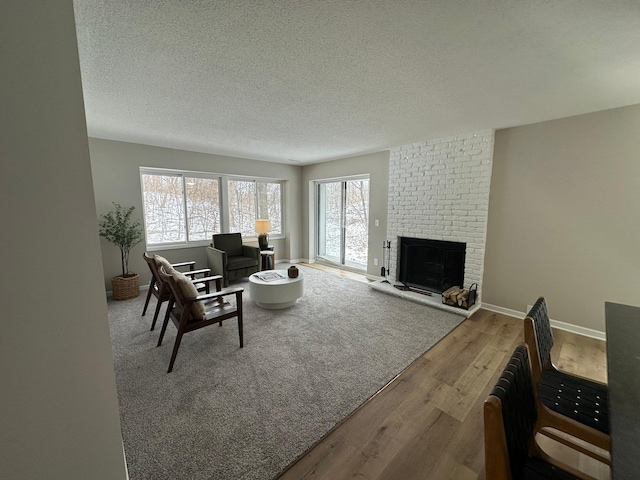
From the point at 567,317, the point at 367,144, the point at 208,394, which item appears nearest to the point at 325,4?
→ the point at 208,394

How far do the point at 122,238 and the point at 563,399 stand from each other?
5.02m

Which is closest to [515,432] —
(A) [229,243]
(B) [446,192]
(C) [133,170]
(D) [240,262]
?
(B) [446,192]

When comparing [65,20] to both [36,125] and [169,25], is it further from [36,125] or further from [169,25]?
[169,25]

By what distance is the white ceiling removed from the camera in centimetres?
132

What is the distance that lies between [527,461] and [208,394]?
6.39 feet

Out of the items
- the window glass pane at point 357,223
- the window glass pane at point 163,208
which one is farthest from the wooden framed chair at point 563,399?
the window glass pane at point 163,208

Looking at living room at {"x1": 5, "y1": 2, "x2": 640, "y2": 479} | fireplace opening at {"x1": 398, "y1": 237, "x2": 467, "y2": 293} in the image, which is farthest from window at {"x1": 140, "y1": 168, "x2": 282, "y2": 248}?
living room at {"x1": 5, "y1": 2, "x2": 640, "y2": 479}

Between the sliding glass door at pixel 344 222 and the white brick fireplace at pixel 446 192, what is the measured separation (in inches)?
36.1

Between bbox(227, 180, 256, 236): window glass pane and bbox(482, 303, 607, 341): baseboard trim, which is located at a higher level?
bbox(227, 180, 256, 236): window glass pane

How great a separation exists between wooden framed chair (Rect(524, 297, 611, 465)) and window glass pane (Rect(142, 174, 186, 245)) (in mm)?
5167

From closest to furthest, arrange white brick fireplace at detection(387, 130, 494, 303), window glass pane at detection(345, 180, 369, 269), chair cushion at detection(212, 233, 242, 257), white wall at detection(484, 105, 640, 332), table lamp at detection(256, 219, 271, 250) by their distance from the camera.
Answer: white wall at detection(484, 105, 640, 332), white brick fireplace at detection(387, 130, 494, 303), chair cushion at detection(212, 233, 242, 257), table lamp at detection(256, 219, 271, 250), window glass pane at detection(345, 180, 369, 269)

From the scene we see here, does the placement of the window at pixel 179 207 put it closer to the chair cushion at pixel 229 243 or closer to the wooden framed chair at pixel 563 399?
the chair cushion at pixel 229 243

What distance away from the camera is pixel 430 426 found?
170cm

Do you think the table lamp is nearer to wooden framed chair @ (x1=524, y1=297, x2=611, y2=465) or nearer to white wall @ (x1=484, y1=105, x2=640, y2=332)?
white wall @ (x1=484, y1=105, x2=640, y2=332)
